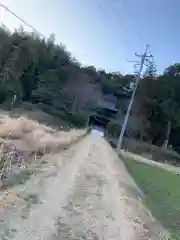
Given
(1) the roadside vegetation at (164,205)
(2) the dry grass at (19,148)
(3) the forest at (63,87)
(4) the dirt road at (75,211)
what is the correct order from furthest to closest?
(3) the forest at (63,87) → (2) the dry grass at (19,148) → (1) the roadside vegetation at (164,205) → (4) the dirt road at (75,211)

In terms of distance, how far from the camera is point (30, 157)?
11.7m

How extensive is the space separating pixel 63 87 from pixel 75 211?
37.3 meters

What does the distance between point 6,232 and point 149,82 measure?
37657 millimetres

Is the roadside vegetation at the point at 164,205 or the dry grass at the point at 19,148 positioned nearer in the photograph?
the roadside vegetation at the point at 164,205

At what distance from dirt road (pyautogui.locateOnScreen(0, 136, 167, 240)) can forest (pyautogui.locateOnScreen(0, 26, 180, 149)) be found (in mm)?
→ 26006

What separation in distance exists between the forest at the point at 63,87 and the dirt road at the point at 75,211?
26006 millimetres

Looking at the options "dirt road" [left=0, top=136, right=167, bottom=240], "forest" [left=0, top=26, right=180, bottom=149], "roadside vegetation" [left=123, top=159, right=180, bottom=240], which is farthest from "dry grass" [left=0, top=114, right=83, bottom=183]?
"forest" [left=0, top=26, right=180, bottom=149]

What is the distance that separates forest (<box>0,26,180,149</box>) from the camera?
38.4m

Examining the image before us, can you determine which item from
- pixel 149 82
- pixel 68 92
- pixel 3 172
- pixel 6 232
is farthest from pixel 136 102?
pixel 6 232

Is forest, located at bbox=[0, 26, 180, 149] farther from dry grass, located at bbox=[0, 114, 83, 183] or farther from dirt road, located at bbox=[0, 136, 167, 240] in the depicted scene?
dirt road, located at bbox=[0, 136, 167, 240]

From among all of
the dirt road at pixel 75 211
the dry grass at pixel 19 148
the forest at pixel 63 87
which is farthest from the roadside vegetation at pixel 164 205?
the forest at pixel 63 87

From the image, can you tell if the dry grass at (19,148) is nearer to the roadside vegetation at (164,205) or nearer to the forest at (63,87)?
the roadside vegetation at (164,205)

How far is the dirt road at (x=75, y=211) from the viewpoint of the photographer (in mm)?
5430

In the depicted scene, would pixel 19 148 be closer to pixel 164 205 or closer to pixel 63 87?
pixel 164 205
